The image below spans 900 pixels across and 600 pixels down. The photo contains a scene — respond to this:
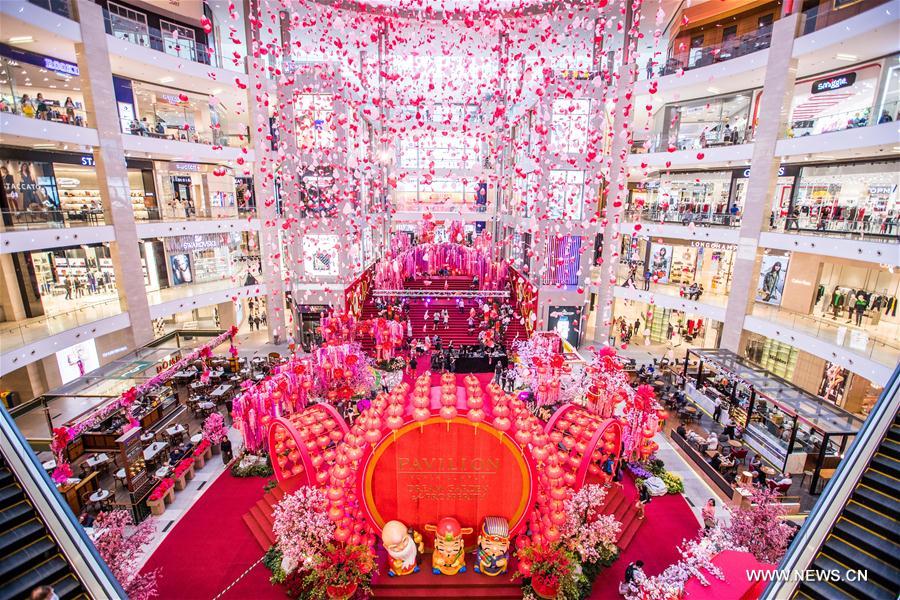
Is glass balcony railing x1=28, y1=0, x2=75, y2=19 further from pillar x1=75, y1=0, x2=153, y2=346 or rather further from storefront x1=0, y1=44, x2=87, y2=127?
storefront x1=0, y1=44, x2=87, y2=127

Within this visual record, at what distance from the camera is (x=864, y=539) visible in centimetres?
467

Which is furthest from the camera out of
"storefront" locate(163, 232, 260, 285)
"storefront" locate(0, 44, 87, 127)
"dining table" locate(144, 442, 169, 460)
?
"storefront" locate(163, 232, 260, 285)

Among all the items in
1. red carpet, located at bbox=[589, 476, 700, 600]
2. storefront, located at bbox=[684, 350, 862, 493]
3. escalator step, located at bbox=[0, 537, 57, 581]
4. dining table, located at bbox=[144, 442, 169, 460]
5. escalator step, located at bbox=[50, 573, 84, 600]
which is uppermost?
escalator step, located at bbox=[0, 537, 57, 581]

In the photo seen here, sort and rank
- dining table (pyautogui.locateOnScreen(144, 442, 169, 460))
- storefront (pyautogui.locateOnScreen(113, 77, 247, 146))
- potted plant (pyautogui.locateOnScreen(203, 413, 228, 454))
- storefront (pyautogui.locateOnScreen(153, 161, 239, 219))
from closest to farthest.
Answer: dining table (pyautogui.locateOnScreen(144, 442, 169, 460)), potted plant (pyautogui.locateOnScreen(203, 413, 228, 454)), storefront (pyautogui.locateOnScreen(113, 77, 247, 146)), storefront (pyautogui.locateOnScreen(153, 161, 239, 219))

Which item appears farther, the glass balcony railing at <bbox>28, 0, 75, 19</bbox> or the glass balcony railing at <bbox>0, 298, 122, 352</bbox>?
the glass balcony railing at <bbox>0, 298, 122, 352</bbox>

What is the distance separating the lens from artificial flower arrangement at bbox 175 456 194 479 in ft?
34.1

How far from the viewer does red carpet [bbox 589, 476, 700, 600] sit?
26.4 feet

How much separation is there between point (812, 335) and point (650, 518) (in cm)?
782

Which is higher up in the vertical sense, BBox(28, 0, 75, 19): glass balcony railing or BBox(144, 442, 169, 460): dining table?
BBox(28, 0, 75, 19): glass balcony railing

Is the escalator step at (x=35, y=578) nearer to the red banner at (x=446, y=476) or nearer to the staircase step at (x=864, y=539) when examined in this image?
the red banner at (x=446, y=476)

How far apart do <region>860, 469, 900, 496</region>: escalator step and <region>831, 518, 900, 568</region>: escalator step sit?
54 centimetres

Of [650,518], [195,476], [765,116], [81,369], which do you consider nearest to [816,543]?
[650,518]

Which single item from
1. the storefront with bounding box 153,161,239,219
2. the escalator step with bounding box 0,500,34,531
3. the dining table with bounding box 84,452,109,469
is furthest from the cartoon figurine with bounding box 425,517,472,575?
the storefront with bounding box 153,161,239,219

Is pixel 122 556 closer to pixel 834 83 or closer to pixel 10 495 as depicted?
pixel 10 495
